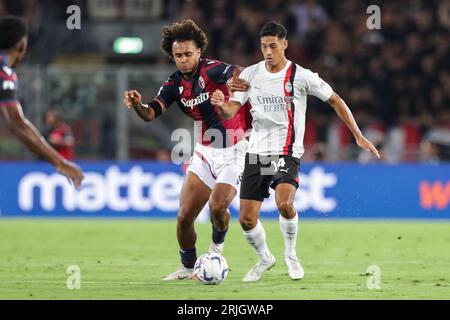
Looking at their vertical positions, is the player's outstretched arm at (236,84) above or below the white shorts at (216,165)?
above

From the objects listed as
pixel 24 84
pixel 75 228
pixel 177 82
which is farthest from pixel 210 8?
pixel 177 82

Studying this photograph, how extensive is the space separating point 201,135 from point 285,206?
1.18 m

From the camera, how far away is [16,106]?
9016 millimetres

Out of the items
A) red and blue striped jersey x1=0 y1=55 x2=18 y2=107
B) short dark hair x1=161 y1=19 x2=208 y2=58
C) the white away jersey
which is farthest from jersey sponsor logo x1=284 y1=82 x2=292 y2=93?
red and blue striped jersey x1=0 y1=55 x2=18 y2=107

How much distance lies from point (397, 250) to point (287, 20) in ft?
33.3

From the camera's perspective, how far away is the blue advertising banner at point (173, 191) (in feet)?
64.9

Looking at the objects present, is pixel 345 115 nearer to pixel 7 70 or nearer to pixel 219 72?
pixel 219 72

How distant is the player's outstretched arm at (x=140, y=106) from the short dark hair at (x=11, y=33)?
1355mm

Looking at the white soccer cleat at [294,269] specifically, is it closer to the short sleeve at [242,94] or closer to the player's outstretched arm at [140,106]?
the short sleeve at [242,94]

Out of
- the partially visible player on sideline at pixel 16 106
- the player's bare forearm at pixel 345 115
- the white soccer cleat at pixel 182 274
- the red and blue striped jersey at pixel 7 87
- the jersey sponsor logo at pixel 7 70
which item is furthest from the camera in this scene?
the white soccer cleat at pixel 182 274

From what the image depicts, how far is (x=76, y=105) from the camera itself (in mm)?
21281

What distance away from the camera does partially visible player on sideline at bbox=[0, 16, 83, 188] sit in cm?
847
